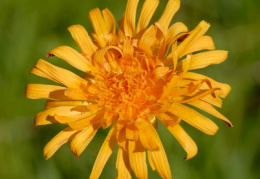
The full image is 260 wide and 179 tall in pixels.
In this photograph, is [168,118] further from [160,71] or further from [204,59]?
[204,59]

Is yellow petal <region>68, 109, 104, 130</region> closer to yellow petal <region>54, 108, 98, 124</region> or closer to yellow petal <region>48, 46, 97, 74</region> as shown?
yellow petal <region>54, 108, 98, 124</region>

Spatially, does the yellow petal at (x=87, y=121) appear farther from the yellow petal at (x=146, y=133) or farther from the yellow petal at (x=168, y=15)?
the yellow petal at (x=168, y=15)

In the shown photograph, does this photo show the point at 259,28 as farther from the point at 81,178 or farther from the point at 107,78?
the point at 81,178

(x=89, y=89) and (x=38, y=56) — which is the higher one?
(x=38, y=56)

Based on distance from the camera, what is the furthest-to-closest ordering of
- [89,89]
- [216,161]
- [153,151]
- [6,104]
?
[6,104] → [216,161] → [89,89] → [153,151]

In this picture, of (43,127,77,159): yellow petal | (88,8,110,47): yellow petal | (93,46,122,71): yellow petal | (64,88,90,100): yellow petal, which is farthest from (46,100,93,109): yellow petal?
(88,8,110,47): yellow petal

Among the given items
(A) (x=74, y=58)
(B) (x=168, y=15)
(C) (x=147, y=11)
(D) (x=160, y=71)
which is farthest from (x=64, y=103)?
(B) (x=168, y=15)

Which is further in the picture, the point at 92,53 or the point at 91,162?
the point at 91,162

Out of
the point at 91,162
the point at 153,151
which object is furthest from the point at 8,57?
the point at 153,151

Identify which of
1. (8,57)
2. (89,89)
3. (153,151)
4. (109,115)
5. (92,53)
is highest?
(8,57)
